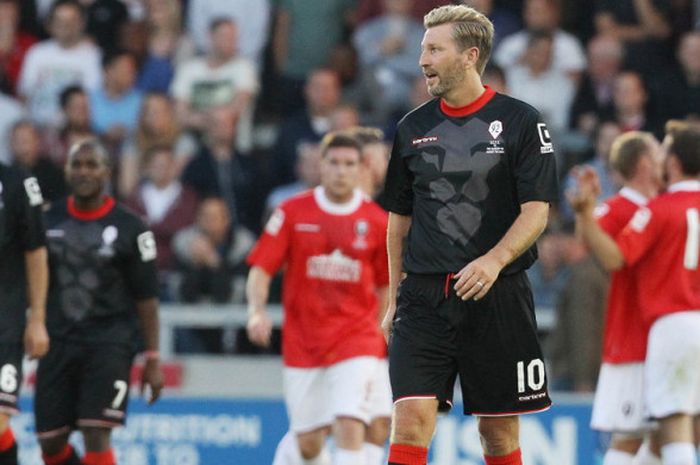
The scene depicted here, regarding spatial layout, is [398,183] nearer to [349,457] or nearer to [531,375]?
[531,375]

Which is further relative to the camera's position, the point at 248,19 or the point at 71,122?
the point at 248,19

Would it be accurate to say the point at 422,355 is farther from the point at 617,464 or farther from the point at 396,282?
the point at 617,464

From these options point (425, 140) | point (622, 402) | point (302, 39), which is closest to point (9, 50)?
point (302, 39)

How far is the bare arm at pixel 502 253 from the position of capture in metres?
7.12

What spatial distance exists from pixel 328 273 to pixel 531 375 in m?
2.99

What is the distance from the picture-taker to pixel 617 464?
10016mm

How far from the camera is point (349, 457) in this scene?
1021cm

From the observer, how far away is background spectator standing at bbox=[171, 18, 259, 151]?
1536 centimetres

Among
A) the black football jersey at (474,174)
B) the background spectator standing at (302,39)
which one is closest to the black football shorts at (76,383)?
the black football jersey at (474,174)

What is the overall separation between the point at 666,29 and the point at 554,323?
340cm

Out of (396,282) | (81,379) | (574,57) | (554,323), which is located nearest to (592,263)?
(554,323)

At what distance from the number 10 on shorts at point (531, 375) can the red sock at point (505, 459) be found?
323 millimetres

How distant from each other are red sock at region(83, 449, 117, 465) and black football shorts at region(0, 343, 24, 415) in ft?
3.25

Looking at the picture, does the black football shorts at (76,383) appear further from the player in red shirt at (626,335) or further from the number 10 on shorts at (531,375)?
the number 10 on shorts at (531,375)
